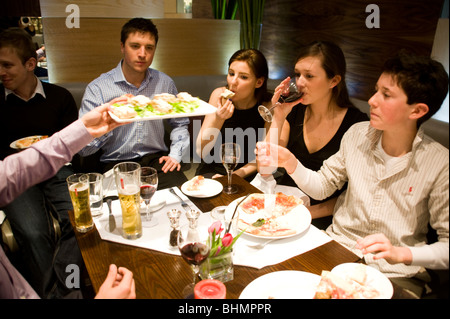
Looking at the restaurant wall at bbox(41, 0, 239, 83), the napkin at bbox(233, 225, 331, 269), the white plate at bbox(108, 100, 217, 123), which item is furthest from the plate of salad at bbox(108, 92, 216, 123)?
the restaurant wall at bbox(41, 0, 239, 83)

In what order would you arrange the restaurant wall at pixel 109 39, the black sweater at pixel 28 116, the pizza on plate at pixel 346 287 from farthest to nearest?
the restaurant wall at pixel 109 39
the black sweater at pixel 28 116
the pizza on plate at pixel 346 287

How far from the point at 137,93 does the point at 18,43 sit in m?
0.83

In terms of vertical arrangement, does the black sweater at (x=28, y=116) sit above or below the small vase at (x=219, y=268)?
above

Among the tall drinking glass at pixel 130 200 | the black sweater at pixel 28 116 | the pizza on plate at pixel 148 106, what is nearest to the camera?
the tall drinking glass at pixel 130 200

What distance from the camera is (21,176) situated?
1.12 meters

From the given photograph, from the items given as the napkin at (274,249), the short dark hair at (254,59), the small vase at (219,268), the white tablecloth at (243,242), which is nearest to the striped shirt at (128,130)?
the short dark hair at (254,59)

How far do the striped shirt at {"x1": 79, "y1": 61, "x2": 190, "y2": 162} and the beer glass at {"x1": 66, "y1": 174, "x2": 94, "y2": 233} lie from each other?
106 centimetres

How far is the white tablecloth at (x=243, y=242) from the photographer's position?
1219 millimetres

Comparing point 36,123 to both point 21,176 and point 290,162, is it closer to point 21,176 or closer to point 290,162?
point 21,176

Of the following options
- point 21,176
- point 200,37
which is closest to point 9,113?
point 21,176

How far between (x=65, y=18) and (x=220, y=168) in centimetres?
199

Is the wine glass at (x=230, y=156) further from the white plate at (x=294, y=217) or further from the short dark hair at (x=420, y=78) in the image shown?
the short dark hair at (x=420, y=78)

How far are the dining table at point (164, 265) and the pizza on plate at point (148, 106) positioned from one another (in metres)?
0.54

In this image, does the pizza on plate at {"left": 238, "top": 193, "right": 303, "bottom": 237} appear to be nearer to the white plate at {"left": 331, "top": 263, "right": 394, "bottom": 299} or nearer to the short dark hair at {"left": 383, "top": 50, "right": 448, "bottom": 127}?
the white plate at {"left": 331, "top": 263, "right": 394, "bottom": 299}
